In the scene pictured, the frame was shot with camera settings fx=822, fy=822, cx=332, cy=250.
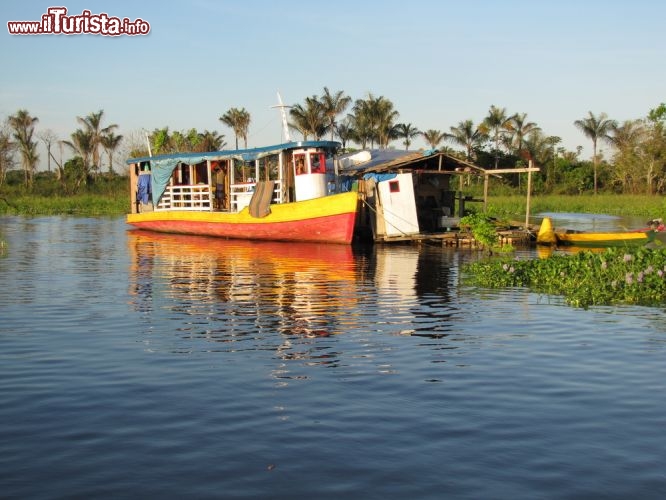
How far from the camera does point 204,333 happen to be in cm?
1055

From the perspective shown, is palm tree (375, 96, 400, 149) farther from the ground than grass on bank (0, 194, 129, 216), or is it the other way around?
palm tree (375, 96, 400, 149)

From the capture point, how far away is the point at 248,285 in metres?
15.9

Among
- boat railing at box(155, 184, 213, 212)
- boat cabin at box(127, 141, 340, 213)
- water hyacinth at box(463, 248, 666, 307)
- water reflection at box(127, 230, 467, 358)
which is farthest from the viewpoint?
boat railing at box(155, 184, 213, 212)

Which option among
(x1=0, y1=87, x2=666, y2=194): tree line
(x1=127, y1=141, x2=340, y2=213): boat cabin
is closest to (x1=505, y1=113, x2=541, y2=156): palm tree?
(x1=0, y1=87, x2=666, y2=194): tree line

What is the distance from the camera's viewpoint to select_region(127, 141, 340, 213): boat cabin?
2600 cm

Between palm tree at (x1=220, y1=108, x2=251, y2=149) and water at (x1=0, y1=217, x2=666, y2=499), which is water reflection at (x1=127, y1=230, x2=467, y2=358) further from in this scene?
palm tree at (x1=220, y1=108, x2=251, y2=149)

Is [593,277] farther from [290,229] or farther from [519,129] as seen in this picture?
[519,129]

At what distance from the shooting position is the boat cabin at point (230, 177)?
26.0 metres

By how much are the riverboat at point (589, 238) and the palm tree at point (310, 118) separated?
117 ft

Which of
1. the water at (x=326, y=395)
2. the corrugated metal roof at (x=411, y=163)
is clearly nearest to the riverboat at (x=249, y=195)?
the corrugated metal roof at (x=411, y=163)

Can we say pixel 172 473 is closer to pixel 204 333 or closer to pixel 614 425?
pixel 614 425

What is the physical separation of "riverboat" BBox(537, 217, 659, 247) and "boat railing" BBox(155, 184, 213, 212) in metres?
11.9

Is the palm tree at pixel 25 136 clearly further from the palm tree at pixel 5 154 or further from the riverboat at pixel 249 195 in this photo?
the riverboat at pixel 249 195

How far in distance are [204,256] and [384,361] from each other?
46.9ft
